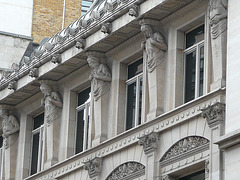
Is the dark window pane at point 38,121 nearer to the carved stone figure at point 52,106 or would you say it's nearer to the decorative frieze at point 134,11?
the carved stone figure at point 52,106

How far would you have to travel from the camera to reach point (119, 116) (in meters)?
46.2

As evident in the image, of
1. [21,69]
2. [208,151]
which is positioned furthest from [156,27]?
[21,69]

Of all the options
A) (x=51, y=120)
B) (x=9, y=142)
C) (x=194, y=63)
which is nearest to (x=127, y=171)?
(x=194, y=63)

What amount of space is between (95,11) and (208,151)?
1033 cm

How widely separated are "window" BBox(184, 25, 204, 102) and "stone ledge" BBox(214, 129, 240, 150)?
3659 mm

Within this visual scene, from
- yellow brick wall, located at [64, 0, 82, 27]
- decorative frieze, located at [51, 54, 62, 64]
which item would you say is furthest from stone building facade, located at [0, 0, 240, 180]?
yellow brick wall, located at [64, 0, 82, 27]

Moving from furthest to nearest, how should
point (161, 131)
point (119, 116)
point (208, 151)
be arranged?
point (119, 116) < point (161, 131) < point (208, 151)

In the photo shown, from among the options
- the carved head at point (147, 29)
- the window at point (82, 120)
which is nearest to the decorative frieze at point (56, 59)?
the window at point (82, 120)

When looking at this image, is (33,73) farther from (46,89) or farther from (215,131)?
(215,131)

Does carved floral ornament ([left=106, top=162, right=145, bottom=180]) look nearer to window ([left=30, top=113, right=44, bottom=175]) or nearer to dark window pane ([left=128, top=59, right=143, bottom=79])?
dark window pane ([left=128, top=59, right=143, bottom=79])

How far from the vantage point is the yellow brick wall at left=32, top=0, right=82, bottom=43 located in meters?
64.8

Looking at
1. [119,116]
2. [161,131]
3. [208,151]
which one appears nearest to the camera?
[208,151]

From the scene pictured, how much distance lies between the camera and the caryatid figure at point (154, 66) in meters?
43.2

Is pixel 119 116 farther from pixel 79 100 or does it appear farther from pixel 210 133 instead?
pixel 210 133
